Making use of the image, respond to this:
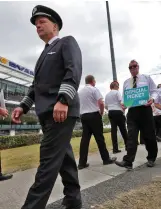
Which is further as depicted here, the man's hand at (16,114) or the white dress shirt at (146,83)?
the white dress shirt at (146,83)

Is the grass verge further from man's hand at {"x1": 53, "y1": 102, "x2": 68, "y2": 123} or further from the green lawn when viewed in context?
the green lawn

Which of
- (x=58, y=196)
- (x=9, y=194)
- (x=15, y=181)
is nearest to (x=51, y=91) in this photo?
(x=58, y=196)

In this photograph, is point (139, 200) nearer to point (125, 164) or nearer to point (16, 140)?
point (125, 164)

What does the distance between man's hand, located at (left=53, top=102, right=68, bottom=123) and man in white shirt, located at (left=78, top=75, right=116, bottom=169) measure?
10.1 feet

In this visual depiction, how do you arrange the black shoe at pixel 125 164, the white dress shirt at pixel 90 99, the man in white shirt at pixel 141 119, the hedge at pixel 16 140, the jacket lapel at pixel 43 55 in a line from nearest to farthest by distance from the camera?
1. the jacket lapel at pixel 43 55
2. the black shoe at pixel 125 164
3. the man in white shirt at pixel 141 119
4. the white dress shirt at pixel 90 99
5. the hedge at pixel 16 140

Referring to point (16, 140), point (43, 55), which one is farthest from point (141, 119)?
point (16, 140)

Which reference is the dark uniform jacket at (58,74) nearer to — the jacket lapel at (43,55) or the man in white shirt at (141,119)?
the jacket lapel at (43,55)

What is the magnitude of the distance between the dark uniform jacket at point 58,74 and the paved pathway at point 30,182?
133 cm

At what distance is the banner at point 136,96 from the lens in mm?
4812

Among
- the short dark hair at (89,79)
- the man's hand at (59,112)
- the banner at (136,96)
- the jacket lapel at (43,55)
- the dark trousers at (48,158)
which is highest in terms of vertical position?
the short dark hair at (89,79)

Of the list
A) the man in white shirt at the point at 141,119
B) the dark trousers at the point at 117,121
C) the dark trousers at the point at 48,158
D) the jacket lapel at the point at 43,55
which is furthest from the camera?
the dark trousers at the point at 117,121

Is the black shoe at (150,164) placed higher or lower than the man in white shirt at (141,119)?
lower

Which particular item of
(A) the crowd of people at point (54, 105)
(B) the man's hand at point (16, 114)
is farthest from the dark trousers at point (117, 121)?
(B) the man's hand at point (16, 114)

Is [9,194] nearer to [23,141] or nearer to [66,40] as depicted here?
[66,40]
